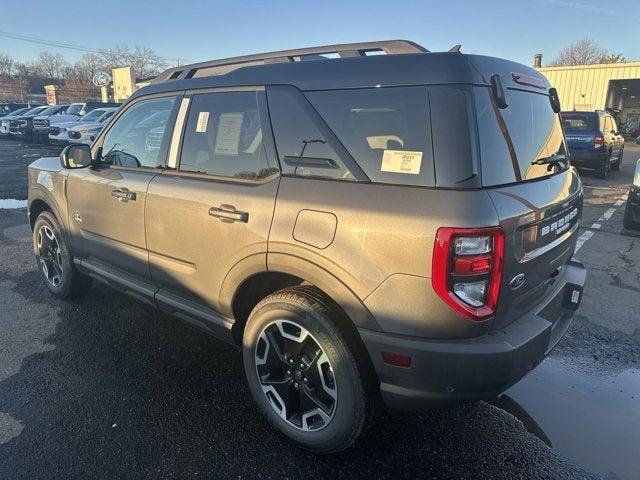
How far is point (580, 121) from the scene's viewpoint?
13180 mm

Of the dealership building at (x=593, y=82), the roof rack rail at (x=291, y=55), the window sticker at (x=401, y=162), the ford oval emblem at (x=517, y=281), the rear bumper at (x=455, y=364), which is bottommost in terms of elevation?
the rear bumper at (x=455, y=364)

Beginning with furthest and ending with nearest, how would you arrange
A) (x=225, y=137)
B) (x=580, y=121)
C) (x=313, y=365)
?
(x=580, y=121) → (x=225, y=137) → (x=313, y=365)

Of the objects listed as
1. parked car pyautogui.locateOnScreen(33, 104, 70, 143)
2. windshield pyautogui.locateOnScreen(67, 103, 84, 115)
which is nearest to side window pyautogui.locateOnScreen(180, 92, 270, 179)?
parked car pyautogui.locateOnScreen(33, 104, 70, 143)

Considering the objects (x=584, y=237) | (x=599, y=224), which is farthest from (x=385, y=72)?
(x=599, y=224)

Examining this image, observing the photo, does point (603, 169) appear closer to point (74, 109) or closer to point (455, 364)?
point (455, 364)

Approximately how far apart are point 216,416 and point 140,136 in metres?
2.08

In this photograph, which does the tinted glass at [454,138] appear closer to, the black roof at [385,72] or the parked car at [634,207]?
the black roof at [385,72]

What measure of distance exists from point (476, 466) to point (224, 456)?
4.27 feet

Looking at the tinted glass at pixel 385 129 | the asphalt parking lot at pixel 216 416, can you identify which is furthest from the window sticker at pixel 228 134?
the asphalt parking lot at pixel 216 416

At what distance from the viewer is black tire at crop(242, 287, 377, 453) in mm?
2229

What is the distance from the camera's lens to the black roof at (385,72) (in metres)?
2.02

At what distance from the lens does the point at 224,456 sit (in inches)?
95.4

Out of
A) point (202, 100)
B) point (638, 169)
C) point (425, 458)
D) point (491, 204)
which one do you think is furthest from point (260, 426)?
point (638, 169)

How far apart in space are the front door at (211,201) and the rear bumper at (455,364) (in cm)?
86
